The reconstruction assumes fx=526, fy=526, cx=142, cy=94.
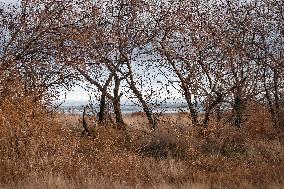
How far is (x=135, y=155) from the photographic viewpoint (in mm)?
15281

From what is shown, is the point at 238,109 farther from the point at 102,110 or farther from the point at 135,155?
the point at 135,155

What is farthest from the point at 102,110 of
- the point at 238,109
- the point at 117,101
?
the point at 238,109

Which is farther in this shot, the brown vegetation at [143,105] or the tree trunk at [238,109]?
the tree trunk at [238,109]

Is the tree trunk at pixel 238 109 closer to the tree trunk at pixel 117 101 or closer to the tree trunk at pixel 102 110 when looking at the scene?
the tree trunk at pixel 117 101

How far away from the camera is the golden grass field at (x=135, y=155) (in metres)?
12.1

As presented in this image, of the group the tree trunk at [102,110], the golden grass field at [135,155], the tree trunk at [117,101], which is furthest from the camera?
the tree trunk at [117,101]

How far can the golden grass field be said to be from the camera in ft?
39.7

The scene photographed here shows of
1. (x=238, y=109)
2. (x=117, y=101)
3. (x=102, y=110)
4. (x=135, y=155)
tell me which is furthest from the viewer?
(x=117, y=101)

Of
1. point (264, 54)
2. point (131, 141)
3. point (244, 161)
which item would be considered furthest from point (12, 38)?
point (264, 54)

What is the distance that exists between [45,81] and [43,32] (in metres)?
1.79

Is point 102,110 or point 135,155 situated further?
point 102,110

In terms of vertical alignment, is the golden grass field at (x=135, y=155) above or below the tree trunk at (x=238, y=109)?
below

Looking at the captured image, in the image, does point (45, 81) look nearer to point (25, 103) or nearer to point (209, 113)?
point (25, 103)

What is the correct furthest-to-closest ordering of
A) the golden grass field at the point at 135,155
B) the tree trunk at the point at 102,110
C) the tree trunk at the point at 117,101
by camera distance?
the tree trunk at the point at 117,101 < the tree trunk at the point at 102,110 < the golden grass field at the point at 135,155
